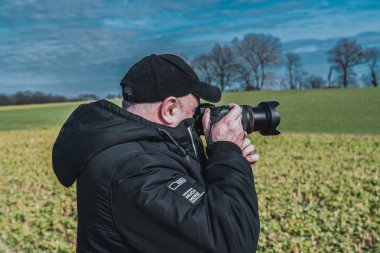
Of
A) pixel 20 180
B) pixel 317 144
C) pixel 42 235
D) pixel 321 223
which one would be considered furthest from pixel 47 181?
pixel 317 144

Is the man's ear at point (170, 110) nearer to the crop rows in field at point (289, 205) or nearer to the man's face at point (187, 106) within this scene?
the man's face at point (187, 106)

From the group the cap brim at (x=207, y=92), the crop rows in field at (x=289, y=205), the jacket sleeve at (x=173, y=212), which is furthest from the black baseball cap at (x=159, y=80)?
the crop rows in field at (x=289, y=205)

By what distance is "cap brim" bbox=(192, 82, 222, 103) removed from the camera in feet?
7.19

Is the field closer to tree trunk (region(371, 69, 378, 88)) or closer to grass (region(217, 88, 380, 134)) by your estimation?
grass (region(217, 88, 380, 134))

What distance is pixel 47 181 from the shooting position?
10.2 meters

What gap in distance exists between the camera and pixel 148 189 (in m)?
1.88

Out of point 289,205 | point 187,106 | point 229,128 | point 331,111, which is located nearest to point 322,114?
→ point 331,111

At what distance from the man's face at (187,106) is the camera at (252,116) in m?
0.14

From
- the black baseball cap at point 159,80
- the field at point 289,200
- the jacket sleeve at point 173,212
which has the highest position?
the black baseball cap at point 159,80

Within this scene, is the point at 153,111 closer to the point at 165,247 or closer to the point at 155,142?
the point at 155,142

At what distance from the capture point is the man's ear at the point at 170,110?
6.86 feet

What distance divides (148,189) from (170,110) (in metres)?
0.37

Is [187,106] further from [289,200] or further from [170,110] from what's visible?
[289,200]

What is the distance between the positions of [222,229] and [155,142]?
41cm
